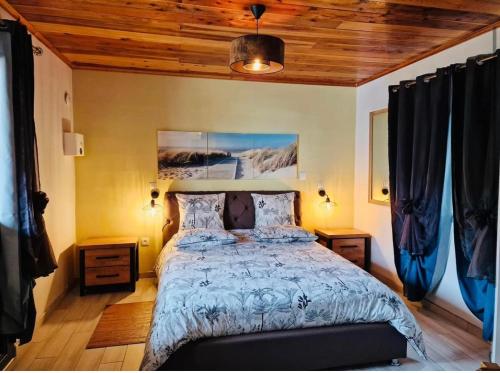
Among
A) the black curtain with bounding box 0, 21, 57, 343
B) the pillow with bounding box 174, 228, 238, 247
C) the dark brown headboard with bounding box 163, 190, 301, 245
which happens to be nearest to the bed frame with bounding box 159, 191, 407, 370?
the black curtain with bounding box 0, 21, 57, 343

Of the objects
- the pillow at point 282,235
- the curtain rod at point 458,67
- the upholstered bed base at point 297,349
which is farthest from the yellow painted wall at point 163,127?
the upholstered bed base at point 297,349

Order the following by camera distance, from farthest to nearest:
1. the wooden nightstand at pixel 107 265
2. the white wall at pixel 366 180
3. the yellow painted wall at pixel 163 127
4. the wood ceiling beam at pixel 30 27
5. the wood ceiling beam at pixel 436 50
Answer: the yellow painted wall at pixel 163 127 < the wooden nightstand at pixel 107 265 < the white wall at pixel 366 180 < the wood ceiling beam at pixel 436 50 < the wood ceiling beam at pixel 30 27

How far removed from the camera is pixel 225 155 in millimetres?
4020

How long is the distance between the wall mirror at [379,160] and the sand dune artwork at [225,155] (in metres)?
0.93

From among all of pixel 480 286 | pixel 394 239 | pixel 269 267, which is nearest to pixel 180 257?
pixel 269 267

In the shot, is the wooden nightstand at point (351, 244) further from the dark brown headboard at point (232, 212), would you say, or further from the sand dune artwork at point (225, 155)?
the sand dune artwork at point (225, 155)

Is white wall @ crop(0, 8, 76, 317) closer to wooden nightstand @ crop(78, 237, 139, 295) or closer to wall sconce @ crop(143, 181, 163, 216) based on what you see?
wooden nightstand @ crop(78, 237, 139, 295)

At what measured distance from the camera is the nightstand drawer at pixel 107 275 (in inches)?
133

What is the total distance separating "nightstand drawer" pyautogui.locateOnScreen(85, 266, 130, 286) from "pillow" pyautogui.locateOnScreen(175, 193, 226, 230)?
733 mm

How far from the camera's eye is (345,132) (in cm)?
436

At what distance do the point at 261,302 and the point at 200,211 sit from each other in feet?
5.69

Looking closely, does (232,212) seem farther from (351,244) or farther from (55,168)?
(55,168)

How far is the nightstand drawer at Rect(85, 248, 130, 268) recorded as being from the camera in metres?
3.38

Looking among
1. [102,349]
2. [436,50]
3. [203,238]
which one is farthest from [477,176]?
[102,349]
